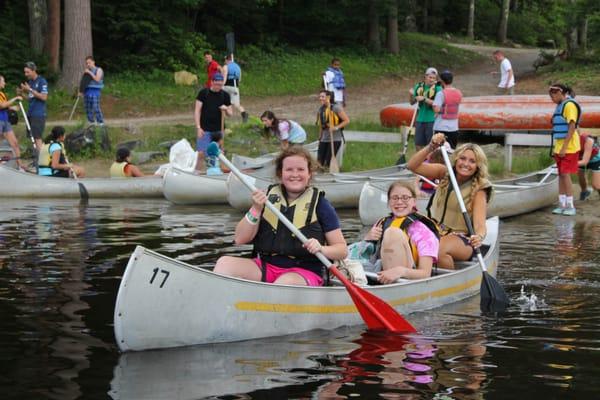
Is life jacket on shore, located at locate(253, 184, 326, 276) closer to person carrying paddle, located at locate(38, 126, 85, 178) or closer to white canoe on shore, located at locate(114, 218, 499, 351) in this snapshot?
white canoe on shore, located at locate(114, 218, 499, 351)

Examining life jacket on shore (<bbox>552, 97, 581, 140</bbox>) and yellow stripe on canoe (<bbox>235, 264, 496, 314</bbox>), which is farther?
life jacket on shore (<bbox>552, 97, 581, 140</bbox>)

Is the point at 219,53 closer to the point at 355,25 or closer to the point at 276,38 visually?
the point at 276,38

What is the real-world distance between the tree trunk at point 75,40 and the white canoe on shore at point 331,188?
11.8 m

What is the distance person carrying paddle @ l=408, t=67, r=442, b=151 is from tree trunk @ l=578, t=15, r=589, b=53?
47.1 feet

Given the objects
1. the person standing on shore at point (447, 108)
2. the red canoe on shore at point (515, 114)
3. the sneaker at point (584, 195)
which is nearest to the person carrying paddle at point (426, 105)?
the person standing on shore at point (447, 108)

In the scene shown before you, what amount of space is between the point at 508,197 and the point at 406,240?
596 centimetres

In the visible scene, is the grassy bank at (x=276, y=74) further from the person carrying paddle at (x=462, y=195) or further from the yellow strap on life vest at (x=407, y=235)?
the yellow strap on life vest at (x=407, y=235)

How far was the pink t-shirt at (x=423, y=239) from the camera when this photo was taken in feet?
Result: 27.3

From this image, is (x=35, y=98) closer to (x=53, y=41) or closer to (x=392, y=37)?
(x=53, y=41)

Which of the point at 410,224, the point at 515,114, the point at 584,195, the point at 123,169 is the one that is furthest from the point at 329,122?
the point at 410,224

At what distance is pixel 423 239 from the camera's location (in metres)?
8.34

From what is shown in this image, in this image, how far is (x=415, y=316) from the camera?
8258mm

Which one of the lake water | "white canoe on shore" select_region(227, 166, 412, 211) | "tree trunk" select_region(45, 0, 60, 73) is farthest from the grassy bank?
the lake water

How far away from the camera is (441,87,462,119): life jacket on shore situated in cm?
1470
